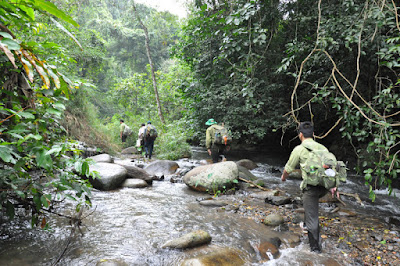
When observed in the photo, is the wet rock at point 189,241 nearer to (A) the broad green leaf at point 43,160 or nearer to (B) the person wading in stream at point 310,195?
(B) the person wading in stream at point 310,195

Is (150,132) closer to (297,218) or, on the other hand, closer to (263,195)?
(263,195)

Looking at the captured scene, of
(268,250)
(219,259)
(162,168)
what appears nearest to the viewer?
(219,259)

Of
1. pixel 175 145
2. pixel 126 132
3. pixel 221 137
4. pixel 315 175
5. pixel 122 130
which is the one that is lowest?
pixel 175 145

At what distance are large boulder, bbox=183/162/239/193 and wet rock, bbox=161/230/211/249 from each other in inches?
114

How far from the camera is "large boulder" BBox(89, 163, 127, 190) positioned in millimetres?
6117

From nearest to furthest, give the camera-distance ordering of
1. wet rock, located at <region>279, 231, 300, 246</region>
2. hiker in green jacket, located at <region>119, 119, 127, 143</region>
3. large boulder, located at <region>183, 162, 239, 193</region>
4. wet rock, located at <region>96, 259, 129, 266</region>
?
wet rock, located at <region>96, 259, 129, 266</region>, wet rock, located at <region>279, 231, 300, 246</region>, large boulder, located at <region>183, 162, 239, 193</region>, hiker in green jacket, located at <region>119, 119, 127, 143</region>

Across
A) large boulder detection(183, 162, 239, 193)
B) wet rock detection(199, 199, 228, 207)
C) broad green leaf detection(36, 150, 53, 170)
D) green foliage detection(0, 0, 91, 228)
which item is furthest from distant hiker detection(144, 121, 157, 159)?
broad green leaf detection(36, 150, 53, 170)

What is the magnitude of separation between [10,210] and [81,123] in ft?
30.6

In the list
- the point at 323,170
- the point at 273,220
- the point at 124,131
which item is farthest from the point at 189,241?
the point at 124,131

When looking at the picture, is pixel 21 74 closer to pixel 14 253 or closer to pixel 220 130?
pixel 14 253

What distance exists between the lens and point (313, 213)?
3621mm

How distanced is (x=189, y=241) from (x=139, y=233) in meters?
0.89

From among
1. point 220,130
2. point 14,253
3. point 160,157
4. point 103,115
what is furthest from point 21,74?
point 103,115

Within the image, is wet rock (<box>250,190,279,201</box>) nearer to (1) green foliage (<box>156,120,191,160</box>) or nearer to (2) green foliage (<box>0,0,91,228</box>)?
(2) green foliage (<box>0,0,91,228</box>)
